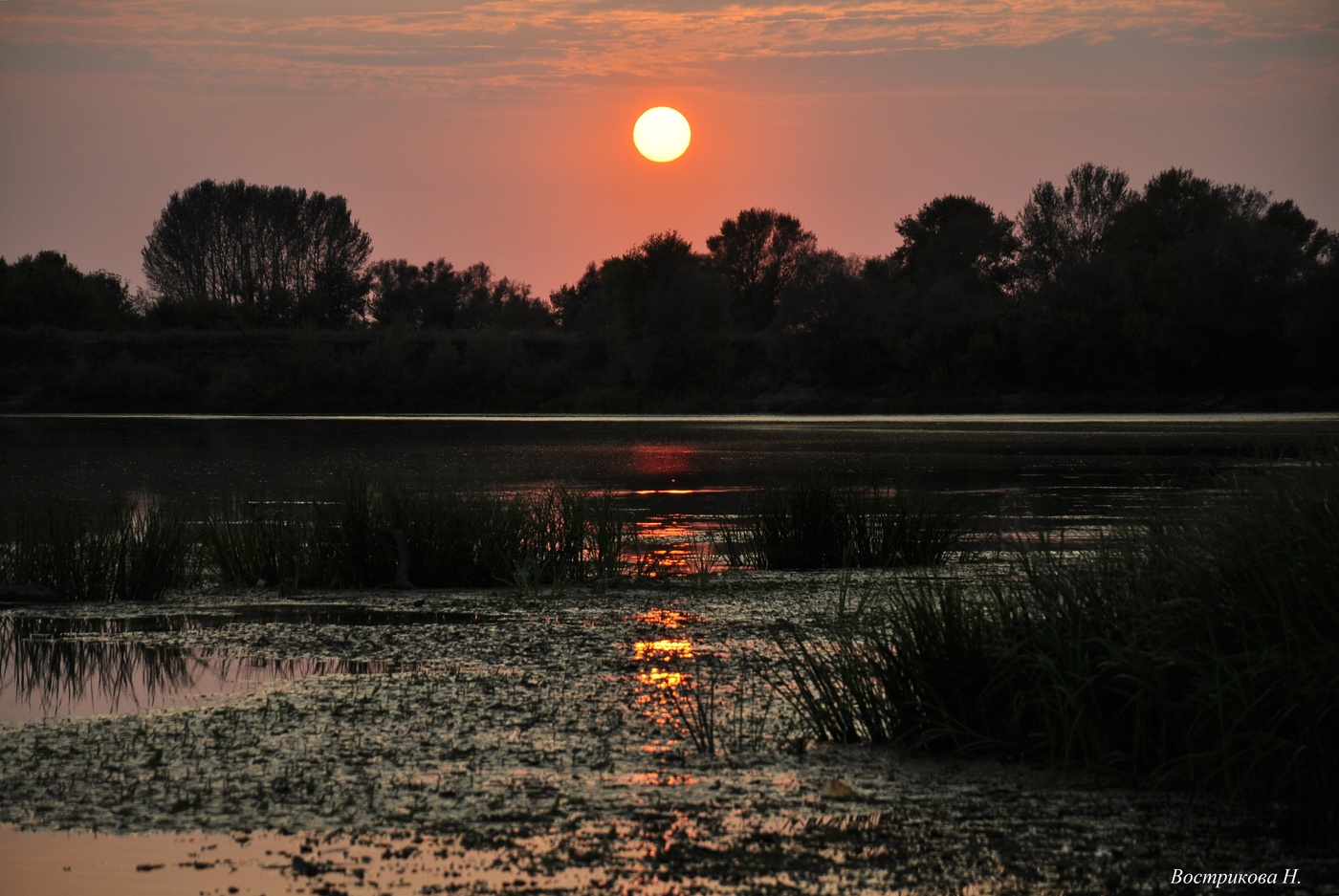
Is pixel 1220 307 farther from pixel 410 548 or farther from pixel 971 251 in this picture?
pixel 410 548

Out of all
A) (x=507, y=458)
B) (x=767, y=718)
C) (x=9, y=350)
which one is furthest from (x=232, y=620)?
(x=9, y=350)

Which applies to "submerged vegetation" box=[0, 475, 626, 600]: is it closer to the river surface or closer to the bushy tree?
the river surface

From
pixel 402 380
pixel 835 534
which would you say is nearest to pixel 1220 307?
pixel 402 380

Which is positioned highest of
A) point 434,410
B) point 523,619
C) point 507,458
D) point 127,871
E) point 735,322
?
point 735,322

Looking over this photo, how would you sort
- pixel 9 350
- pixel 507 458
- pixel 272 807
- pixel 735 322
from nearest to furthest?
pixel 272 807 → pixel 507 458 → pixel 9 350 → pixel 735 322

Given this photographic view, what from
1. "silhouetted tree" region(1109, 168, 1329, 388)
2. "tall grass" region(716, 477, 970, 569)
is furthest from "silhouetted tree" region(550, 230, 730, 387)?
"tall grass" region(716, 477, 970, 569)

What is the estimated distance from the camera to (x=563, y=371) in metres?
89.1

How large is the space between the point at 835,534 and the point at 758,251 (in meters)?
108

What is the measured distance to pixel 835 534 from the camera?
14414 millimetres

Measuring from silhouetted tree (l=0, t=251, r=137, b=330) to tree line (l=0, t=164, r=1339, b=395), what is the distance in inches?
6.1

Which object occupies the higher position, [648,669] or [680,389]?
[680,389]

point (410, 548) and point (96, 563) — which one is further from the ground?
point (410, 548)

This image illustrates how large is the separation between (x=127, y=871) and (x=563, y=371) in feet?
276

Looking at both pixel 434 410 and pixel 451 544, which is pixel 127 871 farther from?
pixel 434 410
